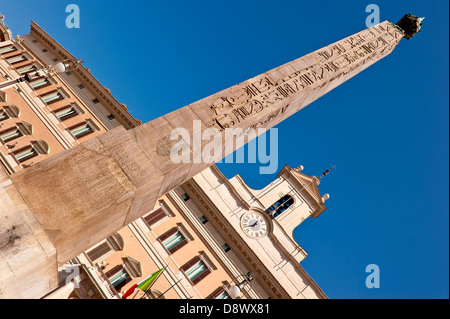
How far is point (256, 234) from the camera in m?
22.2

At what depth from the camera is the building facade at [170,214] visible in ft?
58.4

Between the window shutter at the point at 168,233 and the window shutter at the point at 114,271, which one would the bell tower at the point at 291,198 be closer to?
the window shutter at the point at 168,233

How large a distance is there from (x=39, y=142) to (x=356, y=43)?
18.8m

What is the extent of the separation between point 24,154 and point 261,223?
1544 cm

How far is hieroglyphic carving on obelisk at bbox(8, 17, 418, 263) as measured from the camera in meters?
6.43

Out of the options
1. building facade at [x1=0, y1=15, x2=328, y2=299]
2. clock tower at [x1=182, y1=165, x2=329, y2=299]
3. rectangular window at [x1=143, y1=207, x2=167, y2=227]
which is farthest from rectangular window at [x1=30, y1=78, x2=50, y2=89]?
rectangular window at [x1=143, y1=207, x2=167, y2=227]

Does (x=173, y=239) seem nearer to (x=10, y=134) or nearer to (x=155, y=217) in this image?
(x=155, y=217)

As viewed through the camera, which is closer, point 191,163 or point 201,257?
point 191,163

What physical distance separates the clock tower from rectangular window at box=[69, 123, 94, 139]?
747 centimetres
